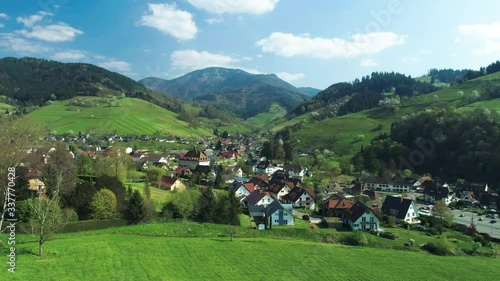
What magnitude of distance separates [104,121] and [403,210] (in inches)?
6038

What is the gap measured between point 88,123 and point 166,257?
157911 millimetres

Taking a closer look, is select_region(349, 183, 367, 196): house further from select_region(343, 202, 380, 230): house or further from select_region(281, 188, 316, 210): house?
select_region(343, 202, 380, 230): house

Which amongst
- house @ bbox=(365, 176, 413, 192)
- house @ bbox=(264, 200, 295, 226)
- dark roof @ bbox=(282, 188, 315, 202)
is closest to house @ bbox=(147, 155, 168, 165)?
dark roof @ bbox=(282, 188, 315, 202)

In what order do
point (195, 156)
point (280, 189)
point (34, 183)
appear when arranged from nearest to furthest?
point (34, 183), point (280, 189), point (195, 156)

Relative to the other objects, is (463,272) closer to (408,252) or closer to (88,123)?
(408,252)

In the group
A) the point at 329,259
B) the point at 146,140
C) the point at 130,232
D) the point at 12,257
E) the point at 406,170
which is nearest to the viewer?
the point at 12,257

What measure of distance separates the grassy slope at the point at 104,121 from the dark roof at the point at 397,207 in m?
134

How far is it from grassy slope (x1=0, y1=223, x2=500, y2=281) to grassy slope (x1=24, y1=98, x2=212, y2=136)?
139252mm

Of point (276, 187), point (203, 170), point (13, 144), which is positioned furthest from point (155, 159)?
point (13, 144)

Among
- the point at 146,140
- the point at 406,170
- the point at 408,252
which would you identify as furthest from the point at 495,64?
the point at 408,252

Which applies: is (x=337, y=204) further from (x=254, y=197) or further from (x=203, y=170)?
(x=203, y=170)

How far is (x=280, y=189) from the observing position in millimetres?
67375

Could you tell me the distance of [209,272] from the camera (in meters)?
26.9

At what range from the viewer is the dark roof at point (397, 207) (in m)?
53.0
